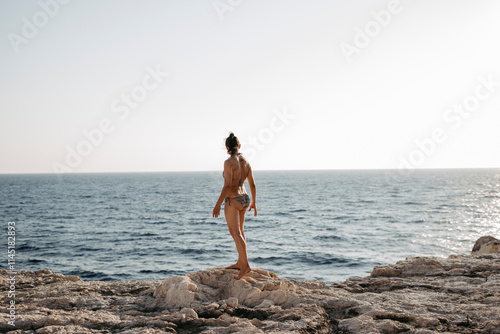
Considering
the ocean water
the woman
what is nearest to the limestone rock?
the ocean water

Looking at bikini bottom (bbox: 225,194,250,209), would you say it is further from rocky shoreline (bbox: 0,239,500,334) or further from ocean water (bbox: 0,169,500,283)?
ocean water (bbox: 0,169,500,283)

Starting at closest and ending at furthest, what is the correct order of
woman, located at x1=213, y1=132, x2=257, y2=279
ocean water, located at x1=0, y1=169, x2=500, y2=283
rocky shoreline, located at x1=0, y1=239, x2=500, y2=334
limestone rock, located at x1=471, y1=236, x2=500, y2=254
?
rocky shoreline, located at x1=0, y1=239, x2=500, y2=334, woman, located at x1=213, y1=132, x2=257, y2=279, limestone rock, located at x1=471, y1=236, x2=500, y2=254, ocean water, located at x1=0, y1=169, x2=500, y2=283

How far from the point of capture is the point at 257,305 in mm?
5227

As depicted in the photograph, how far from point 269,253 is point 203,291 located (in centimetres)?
1707

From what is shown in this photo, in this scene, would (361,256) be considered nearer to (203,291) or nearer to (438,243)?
(438,243)

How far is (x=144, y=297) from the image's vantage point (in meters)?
5.73

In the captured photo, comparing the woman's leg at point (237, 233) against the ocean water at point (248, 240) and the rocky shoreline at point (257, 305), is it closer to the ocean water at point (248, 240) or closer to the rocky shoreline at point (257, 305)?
the rocky shoreline at point (257, 305)

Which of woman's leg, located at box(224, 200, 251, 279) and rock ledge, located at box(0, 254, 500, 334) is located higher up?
woman's leg, located at box(224, 200, 251, 279)

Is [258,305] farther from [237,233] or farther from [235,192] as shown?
[235,192]

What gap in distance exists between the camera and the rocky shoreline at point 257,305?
4.36 metres

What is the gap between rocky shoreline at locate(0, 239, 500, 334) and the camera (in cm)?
436

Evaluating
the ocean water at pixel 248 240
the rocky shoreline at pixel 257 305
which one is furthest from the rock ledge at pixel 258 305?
the ocean water at pixel 248 240

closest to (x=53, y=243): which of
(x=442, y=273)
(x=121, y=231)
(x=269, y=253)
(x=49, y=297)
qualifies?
(x=121, y=231)

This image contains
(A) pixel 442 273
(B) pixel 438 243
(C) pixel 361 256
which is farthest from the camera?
(B) pixel 438 243
